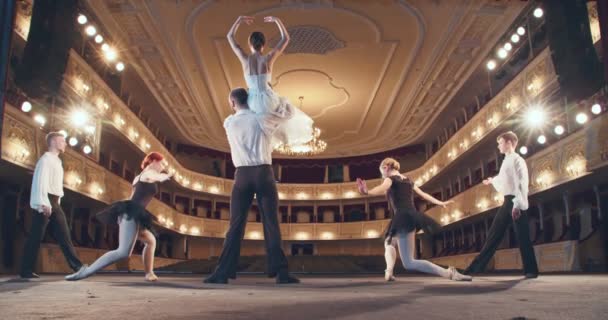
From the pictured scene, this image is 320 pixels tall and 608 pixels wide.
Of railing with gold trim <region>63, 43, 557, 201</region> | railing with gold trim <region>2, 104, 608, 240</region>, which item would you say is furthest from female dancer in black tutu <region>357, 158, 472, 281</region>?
railing with gold trim <region>63, 43, 557, 201</region>

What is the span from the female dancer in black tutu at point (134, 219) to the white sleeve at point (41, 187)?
1.15m

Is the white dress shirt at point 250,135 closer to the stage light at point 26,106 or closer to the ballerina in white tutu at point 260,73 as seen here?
the ballerina in white tutu at point 260,73

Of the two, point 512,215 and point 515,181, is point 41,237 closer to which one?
point 512,215

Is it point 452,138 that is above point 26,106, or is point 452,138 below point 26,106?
above

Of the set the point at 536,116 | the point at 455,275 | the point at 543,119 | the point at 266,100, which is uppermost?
the point at 536,116

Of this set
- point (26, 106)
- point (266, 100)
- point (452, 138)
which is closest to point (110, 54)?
point (26, 106)

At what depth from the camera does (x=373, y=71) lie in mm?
16391

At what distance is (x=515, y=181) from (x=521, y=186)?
11cm

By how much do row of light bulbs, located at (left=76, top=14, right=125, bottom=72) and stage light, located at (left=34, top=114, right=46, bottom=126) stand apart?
2391mm

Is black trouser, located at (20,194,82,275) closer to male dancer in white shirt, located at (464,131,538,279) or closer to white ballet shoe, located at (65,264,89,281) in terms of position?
white ballet shoe, located at (65,264,89,281)

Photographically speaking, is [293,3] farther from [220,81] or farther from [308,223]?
[308,223]

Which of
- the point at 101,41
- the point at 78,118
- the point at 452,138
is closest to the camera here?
the point at 78,118

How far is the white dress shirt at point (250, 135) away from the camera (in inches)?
185

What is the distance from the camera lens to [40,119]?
10797 millimetres
